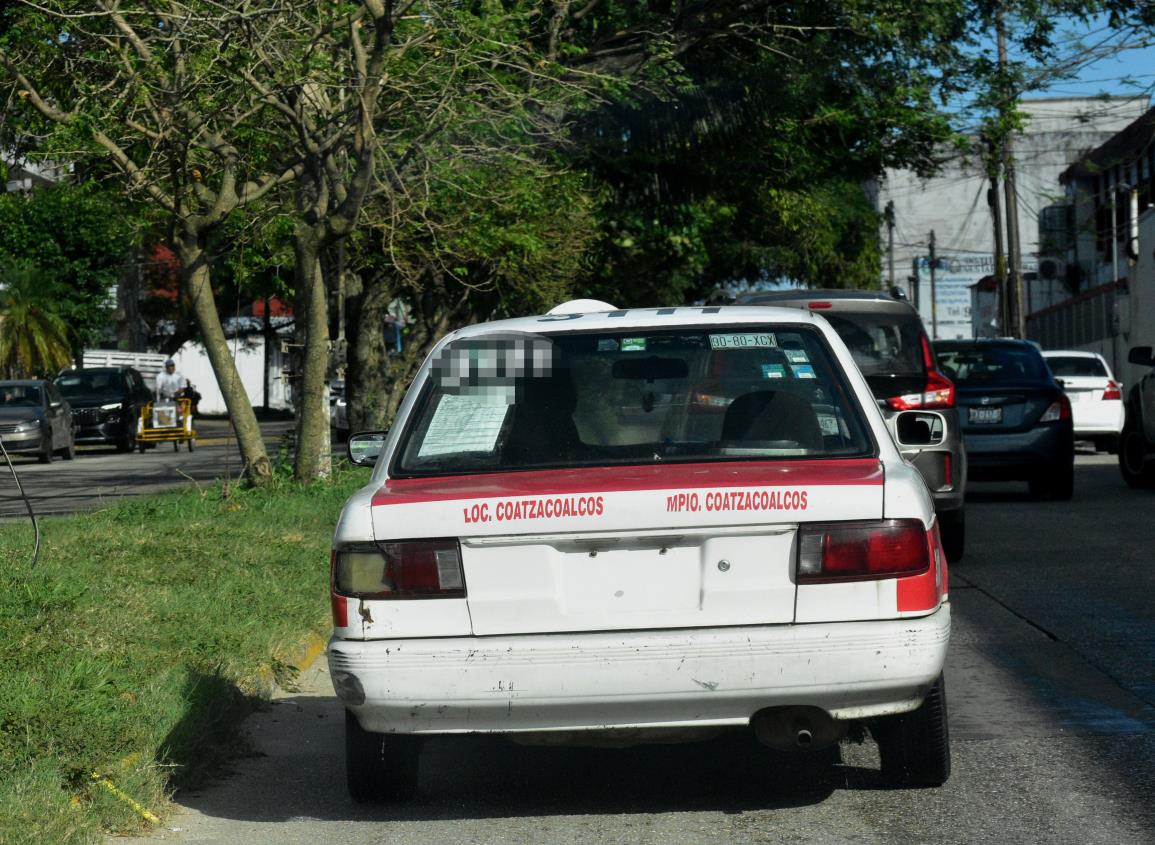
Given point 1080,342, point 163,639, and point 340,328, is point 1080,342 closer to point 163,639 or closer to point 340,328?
point 340,328

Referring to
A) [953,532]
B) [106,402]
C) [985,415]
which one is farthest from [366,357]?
[106,402]

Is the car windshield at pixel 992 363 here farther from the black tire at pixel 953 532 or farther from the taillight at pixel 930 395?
the black tire at pixel 953 532

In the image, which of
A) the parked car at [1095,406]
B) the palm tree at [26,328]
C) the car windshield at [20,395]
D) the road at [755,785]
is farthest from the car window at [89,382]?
the road at [755,785]

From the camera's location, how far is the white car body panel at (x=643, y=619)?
467 cm

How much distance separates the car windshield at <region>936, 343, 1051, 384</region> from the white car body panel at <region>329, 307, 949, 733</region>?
38.6 ft

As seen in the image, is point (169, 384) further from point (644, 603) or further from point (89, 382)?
point (644, 603)

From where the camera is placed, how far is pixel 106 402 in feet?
109

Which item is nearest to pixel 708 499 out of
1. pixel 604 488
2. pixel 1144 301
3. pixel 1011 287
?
pixel 604 488

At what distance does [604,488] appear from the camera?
4.80m

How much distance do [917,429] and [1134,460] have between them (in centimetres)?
1151

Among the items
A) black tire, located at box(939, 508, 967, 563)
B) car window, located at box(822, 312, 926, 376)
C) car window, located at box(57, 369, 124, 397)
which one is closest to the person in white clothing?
car window, located at box(57, 369, 124, 397)

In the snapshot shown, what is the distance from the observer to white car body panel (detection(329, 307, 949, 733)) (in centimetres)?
467

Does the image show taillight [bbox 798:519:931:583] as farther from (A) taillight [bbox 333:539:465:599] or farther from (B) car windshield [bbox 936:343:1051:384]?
(B) car windshield [bbox 936:343:1051:384]

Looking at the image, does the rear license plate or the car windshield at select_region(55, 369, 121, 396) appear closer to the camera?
the rear license plate
